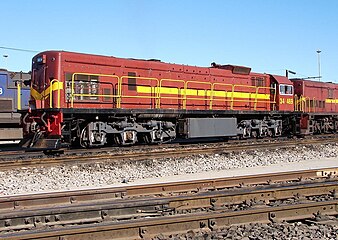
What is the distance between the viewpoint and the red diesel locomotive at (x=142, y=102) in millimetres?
13555

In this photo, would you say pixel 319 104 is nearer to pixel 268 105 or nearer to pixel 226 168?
pixel 268 105

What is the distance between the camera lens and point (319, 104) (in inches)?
1065

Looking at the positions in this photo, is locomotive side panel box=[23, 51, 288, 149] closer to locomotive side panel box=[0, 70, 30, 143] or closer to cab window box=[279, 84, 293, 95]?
cab window box=[279, 84, 293, 95]

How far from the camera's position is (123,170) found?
11.4 meters

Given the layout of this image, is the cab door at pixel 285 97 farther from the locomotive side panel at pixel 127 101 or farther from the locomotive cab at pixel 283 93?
the locomotive side panel at pixel 127 101

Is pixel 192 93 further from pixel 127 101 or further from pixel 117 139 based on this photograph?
pixel 117 139

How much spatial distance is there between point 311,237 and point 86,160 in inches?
320

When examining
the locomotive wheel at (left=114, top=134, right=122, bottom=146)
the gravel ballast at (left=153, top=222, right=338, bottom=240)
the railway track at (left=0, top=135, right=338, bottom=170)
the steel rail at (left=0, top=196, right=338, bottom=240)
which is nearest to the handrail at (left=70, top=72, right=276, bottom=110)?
the locomotive wheel at (left=114, top=134, right=122, bottom=146)

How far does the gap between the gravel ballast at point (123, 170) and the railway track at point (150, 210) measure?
233cm

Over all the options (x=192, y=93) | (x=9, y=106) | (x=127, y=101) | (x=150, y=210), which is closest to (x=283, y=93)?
(x=192, y=93)

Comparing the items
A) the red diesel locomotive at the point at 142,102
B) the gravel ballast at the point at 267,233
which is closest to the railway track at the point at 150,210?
the gravel ballast at the point at 267,233

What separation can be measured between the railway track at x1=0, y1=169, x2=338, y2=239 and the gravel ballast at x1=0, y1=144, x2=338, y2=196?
2.33m

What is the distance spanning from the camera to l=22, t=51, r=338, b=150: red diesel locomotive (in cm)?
1355

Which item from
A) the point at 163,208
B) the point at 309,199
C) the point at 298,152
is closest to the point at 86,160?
the point at 163,208
